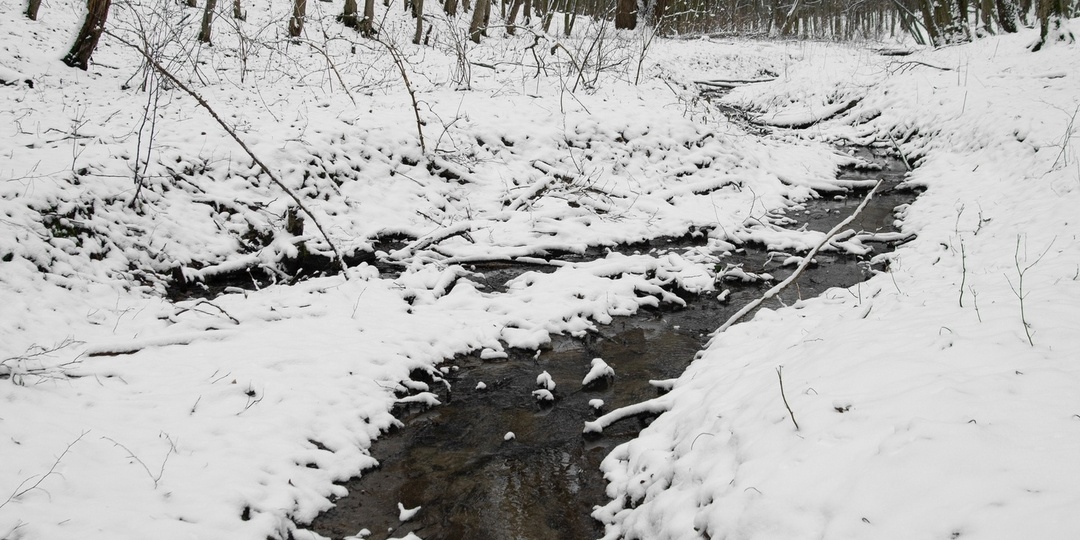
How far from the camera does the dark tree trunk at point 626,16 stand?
1967cm

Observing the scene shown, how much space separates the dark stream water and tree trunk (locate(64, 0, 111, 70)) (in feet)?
30.4

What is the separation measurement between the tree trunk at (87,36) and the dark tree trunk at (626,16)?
49.4 feet

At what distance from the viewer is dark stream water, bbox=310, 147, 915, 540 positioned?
3201 millimetres

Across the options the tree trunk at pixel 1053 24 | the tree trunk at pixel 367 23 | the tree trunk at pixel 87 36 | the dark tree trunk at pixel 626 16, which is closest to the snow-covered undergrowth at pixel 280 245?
the tree trunk at pixel 87 36

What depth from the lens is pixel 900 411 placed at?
2428 millimetres

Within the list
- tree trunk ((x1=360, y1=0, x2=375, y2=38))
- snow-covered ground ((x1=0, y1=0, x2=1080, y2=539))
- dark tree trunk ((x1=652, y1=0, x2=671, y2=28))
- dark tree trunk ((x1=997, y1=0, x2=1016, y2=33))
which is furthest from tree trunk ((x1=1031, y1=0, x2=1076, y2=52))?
tree trunk ((x1=360, y1=0, x2=375, y2=38))

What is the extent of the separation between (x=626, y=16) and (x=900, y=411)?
65.4ft

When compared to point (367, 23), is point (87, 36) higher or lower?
lower

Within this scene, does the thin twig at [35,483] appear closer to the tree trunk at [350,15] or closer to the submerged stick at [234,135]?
the submerged stick at [234,135]

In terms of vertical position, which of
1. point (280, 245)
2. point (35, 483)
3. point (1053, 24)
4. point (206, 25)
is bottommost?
point (35, 483)

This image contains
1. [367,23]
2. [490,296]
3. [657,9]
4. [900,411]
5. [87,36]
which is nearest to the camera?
[900,411]

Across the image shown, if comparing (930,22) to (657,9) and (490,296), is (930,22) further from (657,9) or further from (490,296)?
(490,296)

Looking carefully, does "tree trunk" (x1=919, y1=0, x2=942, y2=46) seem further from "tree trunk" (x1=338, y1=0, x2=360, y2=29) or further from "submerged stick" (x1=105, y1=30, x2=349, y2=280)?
"submerged stick" (x1=105, y1=30, x2=349, y2=280)

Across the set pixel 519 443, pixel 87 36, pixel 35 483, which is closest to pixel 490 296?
pixel 519 443
